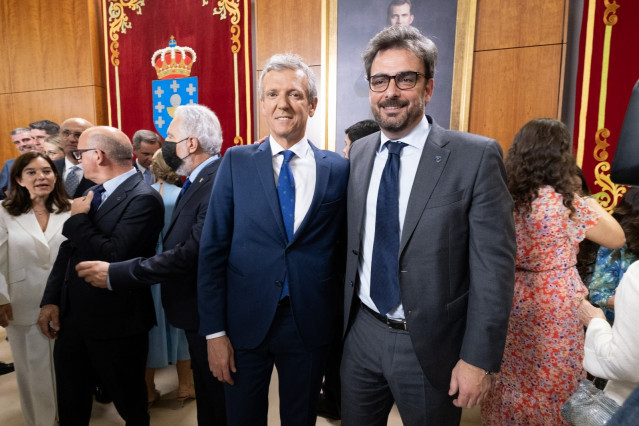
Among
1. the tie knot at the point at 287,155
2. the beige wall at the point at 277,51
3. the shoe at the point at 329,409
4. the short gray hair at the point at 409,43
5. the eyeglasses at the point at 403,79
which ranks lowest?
the shoe at the point at 329,409

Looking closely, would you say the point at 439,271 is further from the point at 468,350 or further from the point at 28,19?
the point at 28,19

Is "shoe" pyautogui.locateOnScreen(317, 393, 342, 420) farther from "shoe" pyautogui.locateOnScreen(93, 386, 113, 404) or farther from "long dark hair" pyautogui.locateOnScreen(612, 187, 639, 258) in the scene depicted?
"long dark hair" pyautogui.locateOnScreen(612, 187, 639, 258)

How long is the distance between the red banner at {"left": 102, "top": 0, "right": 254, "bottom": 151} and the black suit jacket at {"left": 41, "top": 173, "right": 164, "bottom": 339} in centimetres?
256

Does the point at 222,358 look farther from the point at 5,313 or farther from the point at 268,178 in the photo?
the point at 5,313

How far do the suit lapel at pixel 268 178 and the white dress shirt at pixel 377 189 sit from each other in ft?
0.93

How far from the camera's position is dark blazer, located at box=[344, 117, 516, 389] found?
116 centimetres

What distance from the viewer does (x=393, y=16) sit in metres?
3.53

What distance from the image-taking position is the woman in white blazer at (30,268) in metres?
2.22

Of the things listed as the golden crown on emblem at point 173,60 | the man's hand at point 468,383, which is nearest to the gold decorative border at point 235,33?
the golden crown on emblem at point 173,60

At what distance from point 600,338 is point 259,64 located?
12.5 feet

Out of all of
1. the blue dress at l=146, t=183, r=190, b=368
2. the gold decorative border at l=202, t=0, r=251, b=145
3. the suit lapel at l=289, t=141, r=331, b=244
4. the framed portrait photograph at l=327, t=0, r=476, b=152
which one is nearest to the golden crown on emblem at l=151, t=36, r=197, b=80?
the gold decorative border at l=202, t=0, r=251, b=145

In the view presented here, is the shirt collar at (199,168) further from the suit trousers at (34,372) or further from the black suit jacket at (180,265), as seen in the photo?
the suit trousers at (34,372)

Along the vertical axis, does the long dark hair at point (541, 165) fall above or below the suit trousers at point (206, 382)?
above

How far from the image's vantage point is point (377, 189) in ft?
4.41
